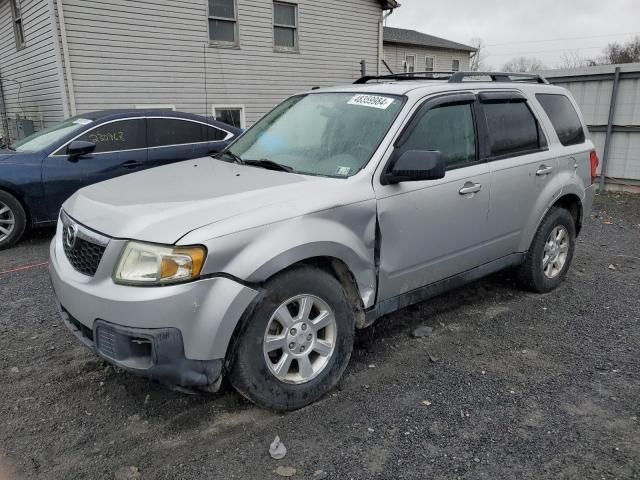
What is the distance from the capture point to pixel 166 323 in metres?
2.38

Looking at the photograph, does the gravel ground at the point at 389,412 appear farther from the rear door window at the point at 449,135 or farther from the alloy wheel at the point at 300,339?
the rear door window at the point at 449,135

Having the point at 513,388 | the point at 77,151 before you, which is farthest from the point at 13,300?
the point at 513,388

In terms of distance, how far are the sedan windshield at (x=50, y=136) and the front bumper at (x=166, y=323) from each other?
473cm

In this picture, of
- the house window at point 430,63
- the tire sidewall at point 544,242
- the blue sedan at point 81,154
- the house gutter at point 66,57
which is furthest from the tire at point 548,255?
the house window at point 430,63

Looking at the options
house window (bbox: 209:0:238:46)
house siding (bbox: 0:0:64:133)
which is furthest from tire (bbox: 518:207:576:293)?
house window (bbox: 209:0:238:46)

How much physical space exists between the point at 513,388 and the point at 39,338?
3336mm

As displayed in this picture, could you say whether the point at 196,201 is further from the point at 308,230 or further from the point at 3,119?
the point at 3,119

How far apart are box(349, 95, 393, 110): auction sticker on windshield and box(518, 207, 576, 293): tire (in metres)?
1.89

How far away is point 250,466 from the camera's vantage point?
247 centimetres

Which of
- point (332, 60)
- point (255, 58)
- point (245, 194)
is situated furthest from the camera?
point (332, 60)

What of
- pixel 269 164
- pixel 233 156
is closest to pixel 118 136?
pixel 233 156

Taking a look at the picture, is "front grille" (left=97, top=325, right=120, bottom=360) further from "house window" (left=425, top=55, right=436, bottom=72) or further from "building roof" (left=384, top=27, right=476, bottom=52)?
"house window" (left=425, top=55, right=436, bottom=72)

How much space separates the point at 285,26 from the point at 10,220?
30.5ft

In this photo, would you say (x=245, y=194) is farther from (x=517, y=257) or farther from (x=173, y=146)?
(x=173, y=146)
